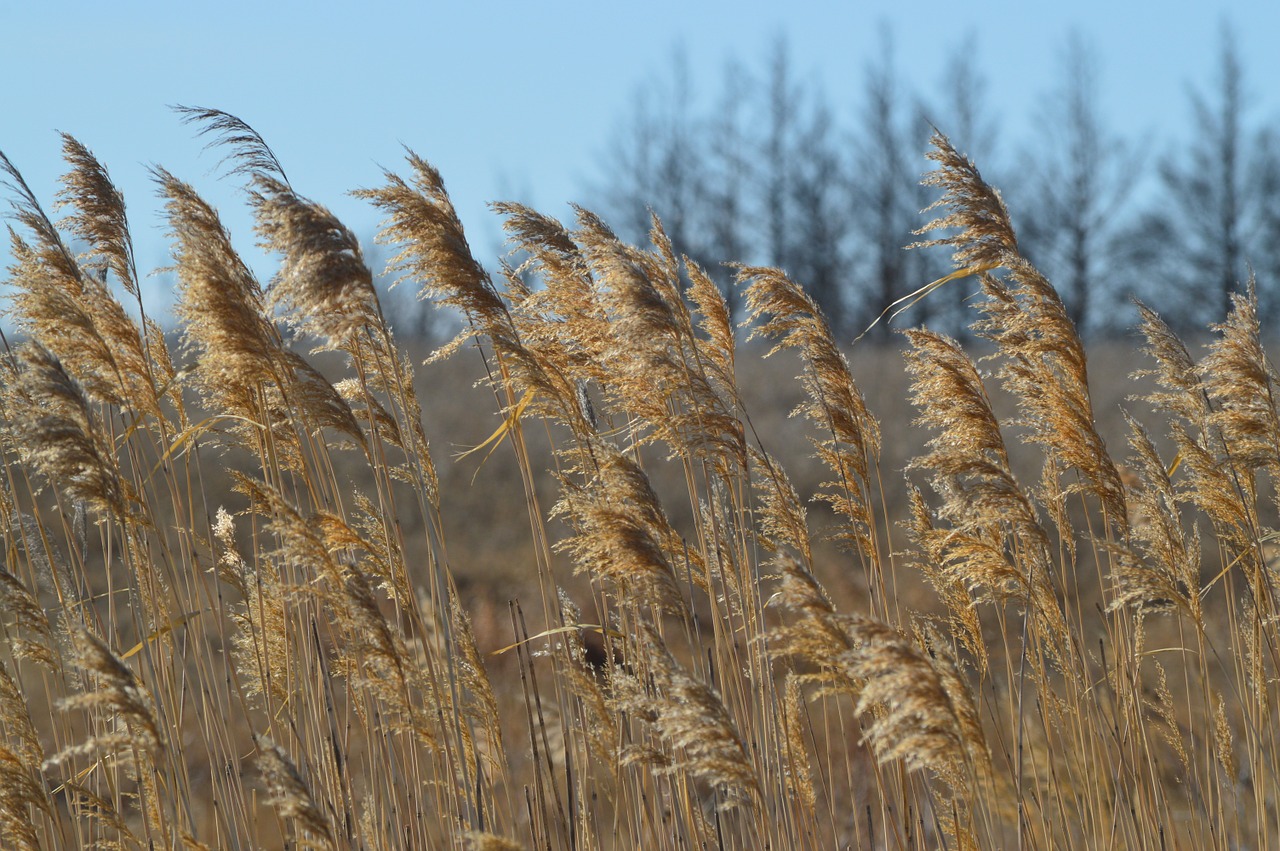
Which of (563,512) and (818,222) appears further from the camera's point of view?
(818,222)

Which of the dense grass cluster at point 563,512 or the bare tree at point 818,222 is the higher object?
the bare tree at point 818,222

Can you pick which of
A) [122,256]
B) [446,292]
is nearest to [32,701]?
[122,256]

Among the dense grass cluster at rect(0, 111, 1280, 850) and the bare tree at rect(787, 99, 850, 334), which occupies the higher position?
the bare tree at rect(787, 99, 850, 334)

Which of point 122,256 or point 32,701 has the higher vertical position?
point 122,256

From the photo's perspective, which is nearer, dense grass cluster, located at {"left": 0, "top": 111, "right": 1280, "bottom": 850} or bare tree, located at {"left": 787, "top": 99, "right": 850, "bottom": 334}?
dense grass cluster, located at {"left": 0, "top": 111, "right": 1280, "bottom": 850}

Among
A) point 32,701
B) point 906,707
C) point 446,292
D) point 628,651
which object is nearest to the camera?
point 906,707

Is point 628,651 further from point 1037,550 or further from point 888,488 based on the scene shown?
point 888,488

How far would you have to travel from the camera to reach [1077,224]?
29562mm

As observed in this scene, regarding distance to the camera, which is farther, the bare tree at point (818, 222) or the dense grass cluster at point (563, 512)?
the bare tree at point (818, 222)

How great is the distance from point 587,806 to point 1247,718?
1.92 meters

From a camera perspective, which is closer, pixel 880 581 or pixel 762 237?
pixel 880 581

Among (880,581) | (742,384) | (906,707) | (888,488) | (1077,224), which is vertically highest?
(1077,224)

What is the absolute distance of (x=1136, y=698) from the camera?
10.5 ft

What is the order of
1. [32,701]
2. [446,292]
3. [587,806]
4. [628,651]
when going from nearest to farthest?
[446,292] → [587,806] → [628,651] → [32,701]
